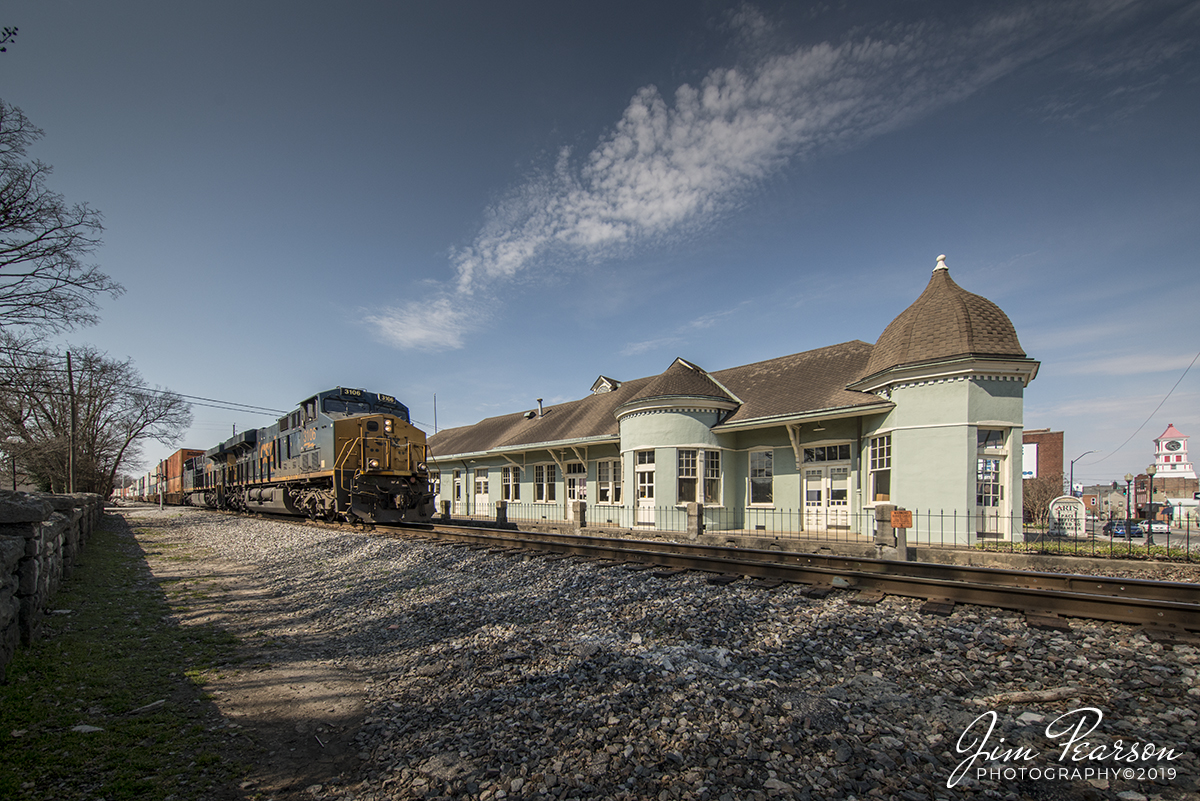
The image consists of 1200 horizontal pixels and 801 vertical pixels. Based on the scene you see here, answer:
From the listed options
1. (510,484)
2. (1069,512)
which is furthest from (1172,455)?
(510,484)

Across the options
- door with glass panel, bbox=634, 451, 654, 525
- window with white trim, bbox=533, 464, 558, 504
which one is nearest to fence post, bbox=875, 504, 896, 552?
door with glass panel, bbox=634, 451, 654, 525

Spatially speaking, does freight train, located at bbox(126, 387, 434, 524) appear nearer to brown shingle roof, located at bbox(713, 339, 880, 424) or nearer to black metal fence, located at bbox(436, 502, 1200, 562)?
black metal fence, located at bbox(436, 502, 1200, 562)

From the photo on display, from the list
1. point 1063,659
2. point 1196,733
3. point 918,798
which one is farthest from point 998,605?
point 918,798

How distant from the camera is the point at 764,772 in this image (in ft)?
9.86

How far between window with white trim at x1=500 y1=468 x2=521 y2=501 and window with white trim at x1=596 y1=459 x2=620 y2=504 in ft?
17.6

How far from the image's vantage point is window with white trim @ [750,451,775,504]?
17.3 m

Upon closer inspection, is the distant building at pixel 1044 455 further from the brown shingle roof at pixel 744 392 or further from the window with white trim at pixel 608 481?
the window with white trim at pixel 608 481

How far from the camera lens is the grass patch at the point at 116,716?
3.27 metres

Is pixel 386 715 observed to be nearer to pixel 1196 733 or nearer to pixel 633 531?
pixel 1196 733

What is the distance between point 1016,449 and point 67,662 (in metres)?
17.0

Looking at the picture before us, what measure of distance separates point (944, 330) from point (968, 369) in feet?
4.76

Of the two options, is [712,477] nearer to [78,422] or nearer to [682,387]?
[682,387]

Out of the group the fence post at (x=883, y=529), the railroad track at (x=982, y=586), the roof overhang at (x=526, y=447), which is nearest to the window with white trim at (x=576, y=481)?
the roof overhang at (x=526, y=447)

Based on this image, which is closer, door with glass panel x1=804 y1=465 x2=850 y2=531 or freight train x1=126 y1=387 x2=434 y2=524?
freight train x1=126 y1=387 x2=434 y2=524
